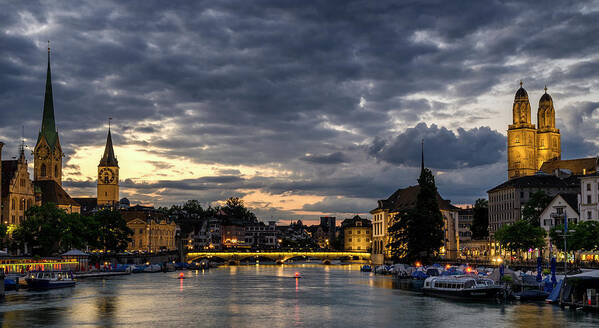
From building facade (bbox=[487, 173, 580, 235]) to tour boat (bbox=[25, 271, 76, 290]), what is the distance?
10564 cm

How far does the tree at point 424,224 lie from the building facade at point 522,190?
134ft

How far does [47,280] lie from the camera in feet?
312

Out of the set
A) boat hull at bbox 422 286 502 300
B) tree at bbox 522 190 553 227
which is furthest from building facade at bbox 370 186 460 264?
boat hull at bbox 422 286 502 300

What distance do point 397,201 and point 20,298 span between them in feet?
415

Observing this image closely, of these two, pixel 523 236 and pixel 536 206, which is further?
pixel 536 206

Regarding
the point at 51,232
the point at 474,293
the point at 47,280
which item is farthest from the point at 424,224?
the point at 47,280

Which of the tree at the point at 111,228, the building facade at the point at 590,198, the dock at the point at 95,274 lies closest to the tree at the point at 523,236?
the building facade at the point at 590,198

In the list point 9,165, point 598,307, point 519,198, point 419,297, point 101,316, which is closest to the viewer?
point 598,307

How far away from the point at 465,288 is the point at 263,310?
22.8 meters

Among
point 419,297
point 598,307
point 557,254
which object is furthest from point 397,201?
point 598,307

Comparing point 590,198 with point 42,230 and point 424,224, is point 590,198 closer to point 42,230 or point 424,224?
point 424,224

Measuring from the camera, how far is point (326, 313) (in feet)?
229

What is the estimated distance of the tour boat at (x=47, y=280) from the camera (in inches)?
3693

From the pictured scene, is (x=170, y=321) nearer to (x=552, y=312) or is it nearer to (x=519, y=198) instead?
(x=552, y=312)
